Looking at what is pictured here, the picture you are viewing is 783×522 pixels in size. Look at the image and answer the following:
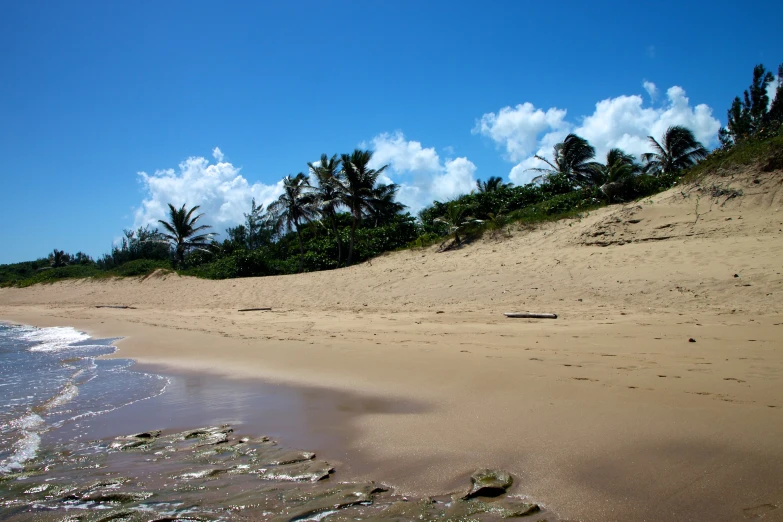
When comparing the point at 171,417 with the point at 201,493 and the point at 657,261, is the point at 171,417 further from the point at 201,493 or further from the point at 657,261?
the point at 657,261

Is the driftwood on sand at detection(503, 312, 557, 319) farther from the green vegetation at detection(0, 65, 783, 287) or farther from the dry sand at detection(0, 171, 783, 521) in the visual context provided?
the green vegetation at detection(0, 65, 783, 287)

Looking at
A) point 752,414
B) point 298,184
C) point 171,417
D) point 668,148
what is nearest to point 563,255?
point 752,414

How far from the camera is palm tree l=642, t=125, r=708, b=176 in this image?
104ft

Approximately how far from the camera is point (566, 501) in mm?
2365

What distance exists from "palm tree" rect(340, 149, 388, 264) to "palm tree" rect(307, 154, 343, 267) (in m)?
0.55

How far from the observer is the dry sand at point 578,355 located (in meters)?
2.62

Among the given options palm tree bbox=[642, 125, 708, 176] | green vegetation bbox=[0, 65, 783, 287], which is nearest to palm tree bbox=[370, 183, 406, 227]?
green vegetation bbox=[0, 65, 783, 287]

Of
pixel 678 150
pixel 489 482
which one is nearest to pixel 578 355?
pixel 489 482

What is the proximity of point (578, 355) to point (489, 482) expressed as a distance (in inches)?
121

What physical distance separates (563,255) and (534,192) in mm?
11395

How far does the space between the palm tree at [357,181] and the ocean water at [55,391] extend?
62.8 feet

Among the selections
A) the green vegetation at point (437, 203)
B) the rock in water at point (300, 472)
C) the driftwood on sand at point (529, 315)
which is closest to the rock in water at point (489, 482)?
the rock in water at point (300, 472)

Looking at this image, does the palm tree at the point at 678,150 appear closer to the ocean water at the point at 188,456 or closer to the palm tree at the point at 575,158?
the palm tree at the point at 575,158

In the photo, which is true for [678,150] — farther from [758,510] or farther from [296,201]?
[758,510]
